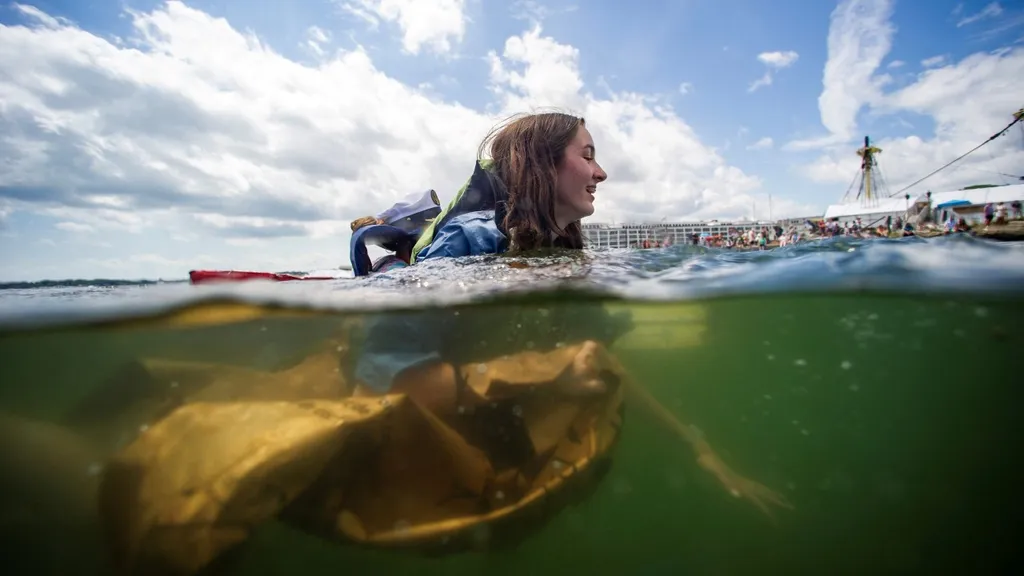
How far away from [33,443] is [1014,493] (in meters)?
9.22

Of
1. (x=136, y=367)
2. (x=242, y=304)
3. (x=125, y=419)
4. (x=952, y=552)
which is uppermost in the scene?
(x=242, y=304)

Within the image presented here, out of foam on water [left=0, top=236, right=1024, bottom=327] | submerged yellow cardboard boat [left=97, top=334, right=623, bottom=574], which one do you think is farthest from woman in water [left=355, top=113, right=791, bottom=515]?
submerged yellow cardboard boat [left=97, top=334, right=623, bottom=574]

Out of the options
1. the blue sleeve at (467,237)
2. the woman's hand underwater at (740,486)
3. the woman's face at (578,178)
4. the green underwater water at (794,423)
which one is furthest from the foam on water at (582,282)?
the woman's hand underwater at (740,486)

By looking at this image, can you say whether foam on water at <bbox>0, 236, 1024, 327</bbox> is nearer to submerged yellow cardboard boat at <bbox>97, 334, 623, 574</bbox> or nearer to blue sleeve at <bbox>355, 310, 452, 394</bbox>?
blue sleeve at <bbox>355, 310, 452, 394</bbox>

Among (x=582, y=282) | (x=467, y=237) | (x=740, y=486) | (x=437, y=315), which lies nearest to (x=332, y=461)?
(x=437, y=315)

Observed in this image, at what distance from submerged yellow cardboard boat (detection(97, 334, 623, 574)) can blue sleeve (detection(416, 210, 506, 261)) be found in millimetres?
1059

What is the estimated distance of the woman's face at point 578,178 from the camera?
12.4 feet

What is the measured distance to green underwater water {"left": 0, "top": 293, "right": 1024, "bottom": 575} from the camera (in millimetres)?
3752

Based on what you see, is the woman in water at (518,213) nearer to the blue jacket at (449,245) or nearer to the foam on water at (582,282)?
the blue jacket at (449,245)

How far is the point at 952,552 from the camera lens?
4773 mm

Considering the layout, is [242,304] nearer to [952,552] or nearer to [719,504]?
[719,504]

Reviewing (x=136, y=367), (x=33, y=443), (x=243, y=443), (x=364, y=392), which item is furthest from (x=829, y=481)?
(x=33, y=443)

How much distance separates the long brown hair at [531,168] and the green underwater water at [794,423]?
28.3 inches

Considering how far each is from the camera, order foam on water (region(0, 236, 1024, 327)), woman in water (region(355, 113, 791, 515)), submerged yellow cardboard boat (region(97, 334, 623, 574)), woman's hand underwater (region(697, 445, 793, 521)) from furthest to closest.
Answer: woman's hand underwater (region(697, 445, 793, 521)), woman in water (region(355, 113, 791, 515)), foam on water (region(0, 236, 1024, 327)), submerged yellow cardboard boat (region(97, 334, 623, 574))
